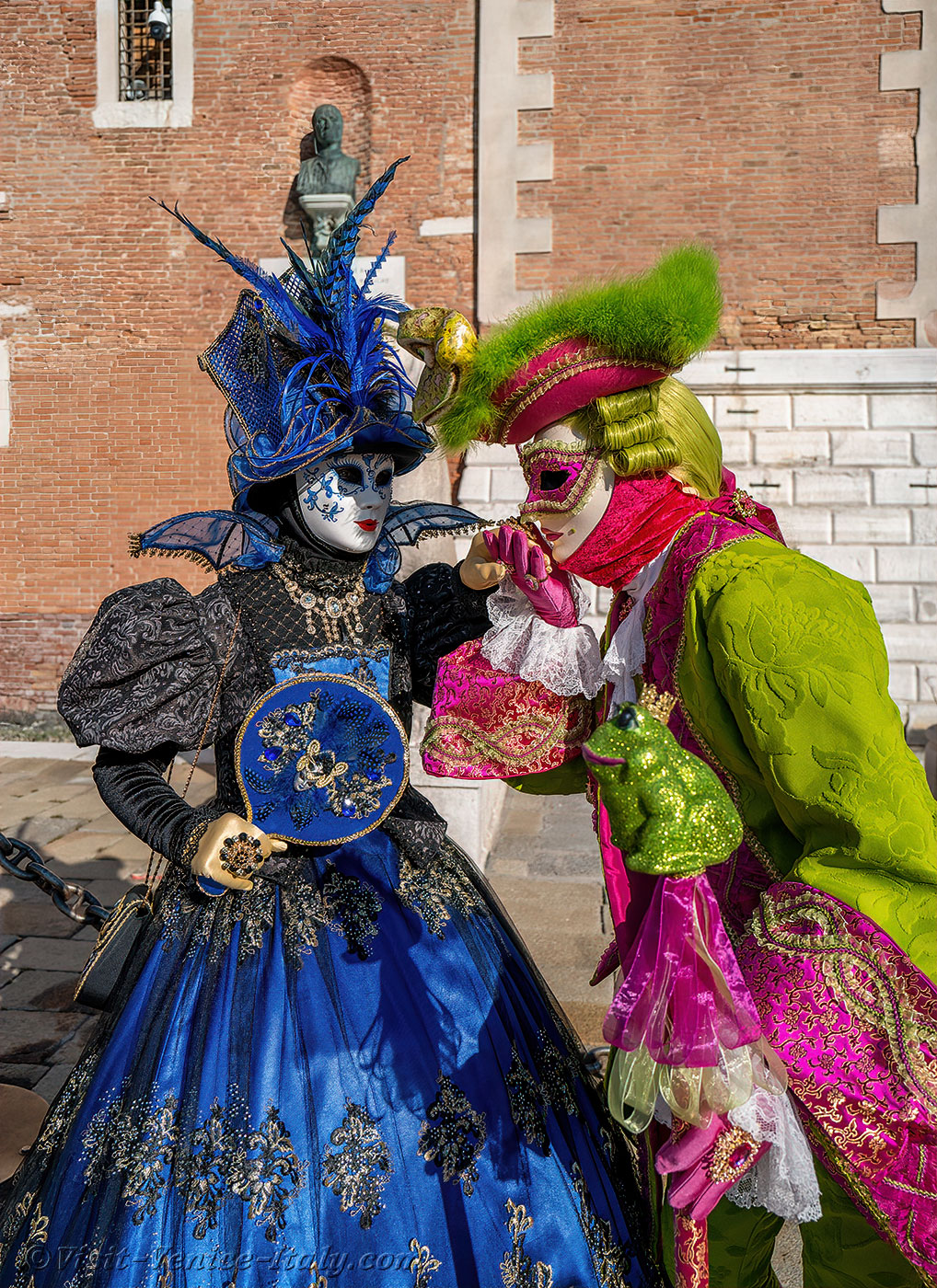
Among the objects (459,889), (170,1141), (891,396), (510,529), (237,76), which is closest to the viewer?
(170,1141)

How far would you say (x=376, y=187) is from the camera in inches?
90.6

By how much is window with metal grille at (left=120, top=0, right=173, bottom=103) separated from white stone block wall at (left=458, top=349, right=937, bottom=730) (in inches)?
199

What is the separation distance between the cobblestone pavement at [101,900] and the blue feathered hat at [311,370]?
→ 7.43 ft

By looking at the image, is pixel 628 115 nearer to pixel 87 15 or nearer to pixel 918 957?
pixel 87 15

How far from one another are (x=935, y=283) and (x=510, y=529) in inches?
292

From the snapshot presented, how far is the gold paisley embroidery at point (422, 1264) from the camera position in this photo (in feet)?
5.50

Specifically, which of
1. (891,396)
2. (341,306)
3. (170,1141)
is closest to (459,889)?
(170,1141)

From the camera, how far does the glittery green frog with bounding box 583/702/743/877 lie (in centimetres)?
130

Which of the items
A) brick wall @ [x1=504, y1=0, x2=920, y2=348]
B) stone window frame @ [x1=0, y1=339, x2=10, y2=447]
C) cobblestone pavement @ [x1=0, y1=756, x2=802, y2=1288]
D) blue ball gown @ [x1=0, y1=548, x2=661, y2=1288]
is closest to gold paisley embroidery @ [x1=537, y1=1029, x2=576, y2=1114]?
blue ball gown @ [x1=0, y1=548, x2=661, y2=1288]

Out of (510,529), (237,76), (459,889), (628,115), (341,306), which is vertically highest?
(237,76)

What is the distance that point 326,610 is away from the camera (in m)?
2.32

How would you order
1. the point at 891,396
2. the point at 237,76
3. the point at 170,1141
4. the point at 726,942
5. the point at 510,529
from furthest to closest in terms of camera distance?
the point at 237,76 < the point at 891,396 < the point at 510,529 < the point at 170,1141 < the point at 726,942

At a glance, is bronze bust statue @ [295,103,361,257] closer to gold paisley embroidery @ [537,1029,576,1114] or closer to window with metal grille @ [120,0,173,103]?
window with metal grille @ [120,0,173,103]

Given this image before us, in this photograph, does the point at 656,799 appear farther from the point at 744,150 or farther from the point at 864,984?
the point at 744,150
